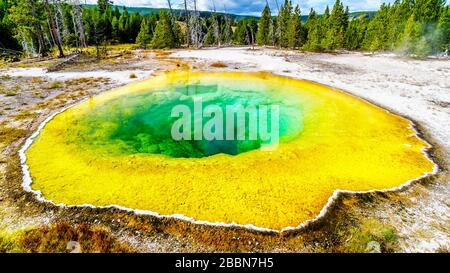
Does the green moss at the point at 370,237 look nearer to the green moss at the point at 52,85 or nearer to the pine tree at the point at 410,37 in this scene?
the green moss at the point at 52,85

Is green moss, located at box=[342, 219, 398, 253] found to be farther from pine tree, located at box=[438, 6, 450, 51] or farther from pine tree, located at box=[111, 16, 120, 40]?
pine tree, located at box=[111, 16, 120, 40]

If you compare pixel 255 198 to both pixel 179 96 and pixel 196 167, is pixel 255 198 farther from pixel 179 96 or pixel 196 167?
pixel 179 96

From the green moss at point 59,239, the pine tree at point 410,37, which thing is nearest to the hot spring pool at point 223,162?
the green moss at point 59,239

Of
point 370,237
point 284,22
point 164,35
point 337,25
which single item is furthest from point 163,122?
point 284,22

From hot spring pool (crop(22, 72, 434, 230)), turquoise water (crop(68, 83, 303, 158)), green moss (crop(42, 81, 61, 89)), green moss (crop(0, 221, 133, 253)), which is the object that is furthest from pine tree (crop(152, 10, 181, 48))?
green moss (crop(0, 221, 133, 253))
